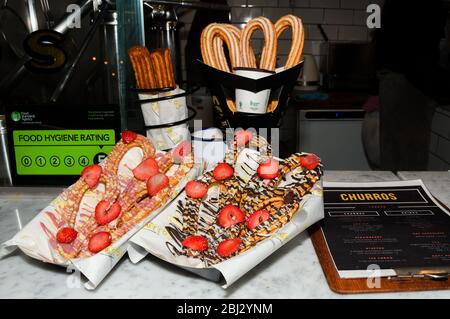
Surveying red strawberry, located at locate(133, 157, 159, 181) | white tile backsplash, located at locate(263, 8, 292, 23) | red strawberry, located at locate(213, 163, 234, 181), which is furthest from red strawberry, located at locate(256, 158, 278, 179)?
white tile backsplash, located at locate(263, 8, 292, 23)

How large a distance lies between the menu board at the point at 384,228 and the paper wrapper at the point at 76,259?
0.75ft

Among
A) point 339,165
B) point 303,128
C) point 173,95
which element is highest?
point 173,95

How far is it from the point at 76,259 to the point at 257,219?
217mm

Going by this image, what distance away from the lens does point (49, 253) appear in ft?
1.71

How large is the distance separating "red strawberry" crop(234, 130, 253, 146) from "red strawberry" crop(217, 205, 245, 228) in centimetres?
12

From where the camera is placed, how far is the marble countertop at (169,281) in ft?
1.56

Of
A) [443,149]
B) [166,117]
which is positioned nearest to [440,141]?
[443,149]

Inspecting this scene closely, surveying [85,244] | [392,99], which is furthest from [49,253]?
[392,99]

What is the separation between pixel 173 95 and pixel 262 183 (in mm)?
208

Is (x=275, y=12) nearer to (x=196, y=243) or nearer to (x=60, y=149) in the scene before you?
(x=60, y=149)

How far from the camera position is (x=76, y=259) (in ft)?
1.61

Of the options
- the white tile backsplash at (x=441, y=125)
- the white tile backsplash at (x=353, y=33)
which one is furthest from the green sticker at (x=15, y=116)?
the white tile backsplash at (x=353, y=33)

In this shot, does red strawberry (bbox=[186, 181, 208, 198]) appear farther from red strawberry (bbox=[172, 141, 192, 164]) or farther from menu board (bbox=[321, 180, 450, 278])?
menu board (bbox=[321, 180, 450, 278])
